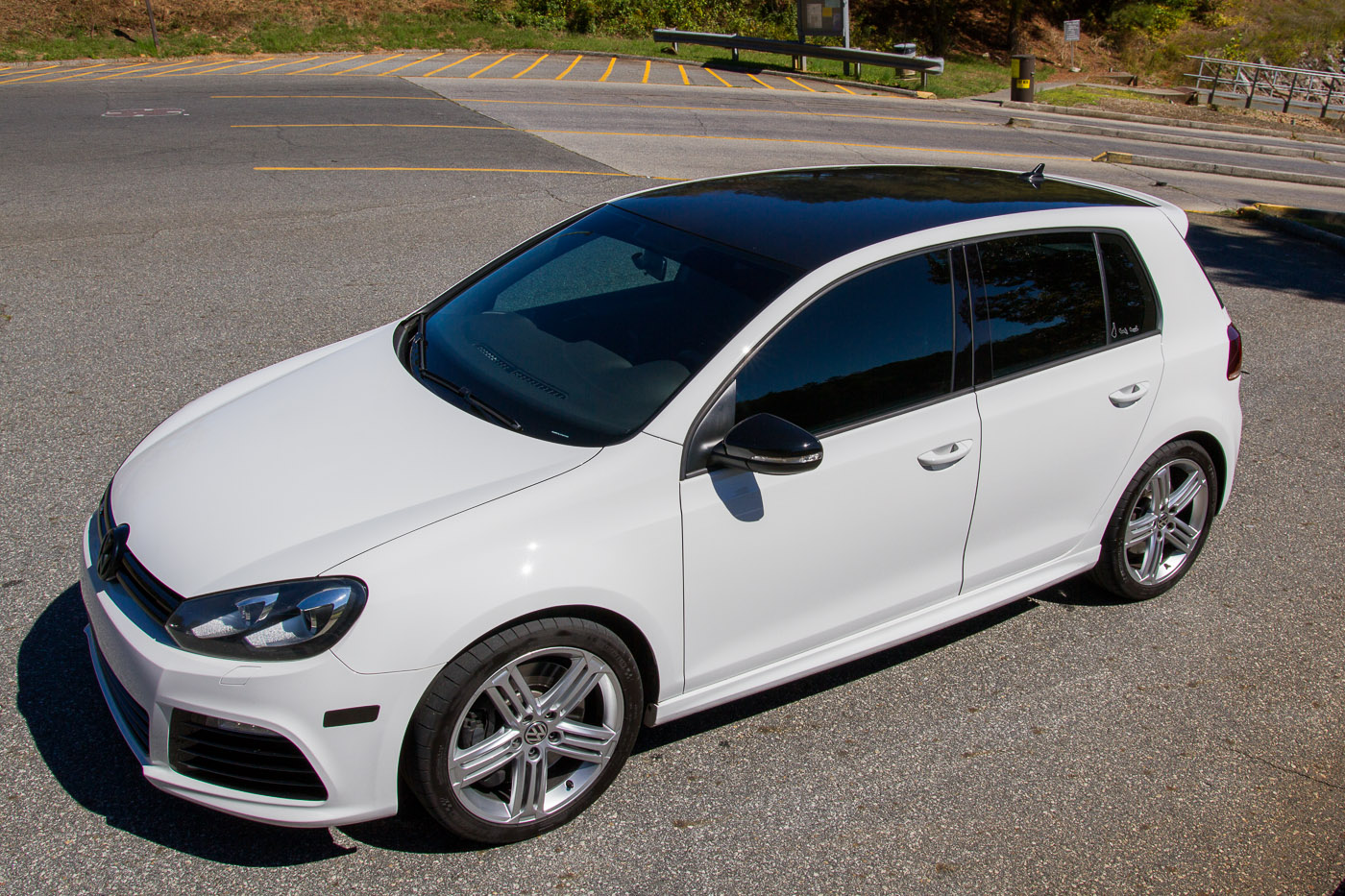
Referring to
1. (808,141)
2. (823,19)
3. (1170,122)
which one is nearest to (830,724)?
(808,141)

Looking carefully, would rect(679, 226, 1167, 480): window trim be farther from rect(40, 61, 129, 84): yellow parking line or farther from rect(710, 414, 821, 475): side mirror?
rect(40, 61, 129, 84): yellow parking line

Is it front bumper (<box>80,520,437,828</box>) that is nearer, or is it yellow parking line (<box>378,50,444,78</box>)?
front bumper (<box>80,520,437,828</box>)

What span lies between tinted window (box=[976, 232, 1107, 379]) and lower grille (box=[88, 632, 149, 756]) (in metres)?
2.94

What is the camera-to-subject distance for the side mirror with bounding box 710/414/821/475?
3.04m

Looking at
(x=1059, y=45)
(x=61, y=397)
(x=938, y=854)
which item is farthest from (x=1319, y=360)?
(x=1059, y=45)

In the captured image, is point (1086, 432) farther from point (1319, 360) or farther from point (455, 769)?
point (1319, 360)

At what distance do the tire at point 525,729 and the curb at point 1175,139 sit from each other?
21.0 meters

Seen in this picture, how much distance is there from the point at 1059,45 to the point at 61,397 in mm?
43799

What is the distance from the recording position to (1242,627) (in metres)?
4.50

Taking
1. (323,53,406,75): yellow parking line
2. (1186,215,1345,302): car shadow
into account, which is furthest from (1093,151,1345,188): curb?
(323,53,406,75): yellow parking line

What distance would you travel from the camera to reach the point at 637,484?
3.12 m

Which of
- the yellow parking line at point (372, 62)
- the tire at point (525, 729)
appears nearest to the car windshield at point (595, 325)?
the tire at point (525, 729)

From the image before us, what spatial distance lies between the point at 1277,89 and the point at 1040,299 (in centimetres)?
3539

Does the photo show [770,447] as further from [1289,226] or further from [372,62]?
[372,62]
